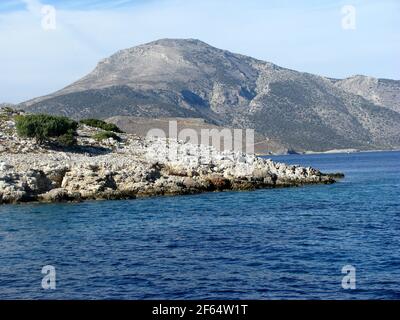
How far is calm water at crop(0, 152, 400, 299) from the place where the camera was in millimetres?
23438

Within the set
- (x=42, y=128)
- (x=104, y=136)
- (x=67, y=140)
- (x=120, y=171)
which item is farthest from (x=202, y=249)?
(x=104, y=136)

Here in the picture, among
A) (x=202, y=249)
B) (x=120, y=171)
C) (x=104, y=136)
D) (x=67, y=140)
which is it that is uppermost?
(x=104, y=136)

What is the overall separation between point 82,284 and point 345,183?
57.9 metres

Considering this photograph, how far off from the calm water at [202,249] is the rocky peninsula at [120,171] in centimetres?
394

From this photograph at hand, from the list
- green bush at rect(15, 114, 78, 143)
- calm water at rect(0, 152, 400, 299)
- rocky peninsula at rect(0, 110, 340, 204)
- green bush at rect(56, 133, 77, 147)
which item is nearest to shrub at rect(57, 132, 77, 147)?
green bush at rect(56, 133, 77, 147)

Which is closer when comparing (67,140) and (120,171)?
(120,171)

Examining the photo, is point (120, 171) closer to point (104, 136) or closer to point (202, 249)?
point (104, 136)

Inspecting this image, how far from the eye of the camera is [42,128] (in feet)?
229

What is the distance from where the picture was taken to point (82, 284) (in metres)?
24.4

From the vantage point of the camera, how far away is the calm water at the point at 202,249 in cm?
2344

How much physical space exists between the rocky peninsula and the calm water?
394 cm

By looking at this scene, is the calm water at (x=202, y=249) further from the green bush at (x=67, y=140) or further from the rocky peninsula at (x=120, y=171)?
the green bush at (x=67, y=140)

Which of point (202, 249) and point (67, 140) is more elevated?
point (67, 140)

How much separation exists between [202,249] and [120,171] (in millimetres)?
29115
